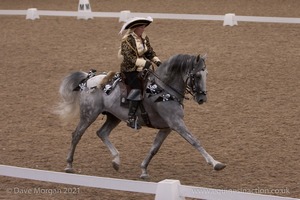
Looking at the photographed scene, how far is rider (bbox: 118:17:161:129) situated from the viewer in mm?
9859

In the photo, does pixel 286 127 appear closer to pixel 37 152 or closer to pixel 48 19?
pixel 37 152

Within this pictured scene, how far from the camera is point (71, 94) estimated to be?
1075 centimetres

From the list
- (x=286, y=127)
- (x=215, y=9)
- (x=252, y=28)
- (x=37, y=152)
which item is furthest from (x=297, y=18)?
(x=37, y=152)

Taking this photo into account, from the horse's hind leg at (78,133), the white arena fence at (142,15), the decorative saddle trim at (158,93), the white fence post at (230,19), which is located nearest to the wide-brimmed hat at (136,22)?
the decorative saddle trim at (158,93)

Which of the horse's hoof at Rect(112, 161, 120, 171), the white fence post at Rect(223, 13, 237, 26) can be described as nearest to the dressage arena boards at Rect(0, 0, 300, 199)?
the horse's hoof at Rect(112, 161, 120, 171)

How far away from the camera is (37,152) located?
11.4 m

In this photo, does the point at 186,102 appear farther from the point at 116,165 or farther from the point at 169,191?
the point at 169,191

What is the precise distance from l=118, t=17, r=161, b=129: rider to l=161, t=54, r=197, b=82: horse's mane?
261mm

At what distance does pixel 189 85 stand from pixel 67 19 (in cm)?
1377

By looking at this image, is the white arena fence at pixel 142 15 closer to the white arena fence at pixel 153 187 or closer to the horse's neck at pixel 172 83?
the horse's neck at pixel 172 83

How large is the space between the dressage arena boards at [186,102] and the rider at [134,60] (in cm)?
99

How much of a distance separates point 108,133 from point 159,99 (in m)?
1.13

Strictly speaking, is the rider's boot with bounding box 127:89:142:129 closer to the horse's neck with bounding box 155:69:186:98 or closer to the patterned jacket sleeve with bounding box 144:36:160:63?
the horse's neck with bounding box 155:69:186:98

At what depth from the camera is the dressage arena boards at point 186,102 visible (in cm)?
1019
